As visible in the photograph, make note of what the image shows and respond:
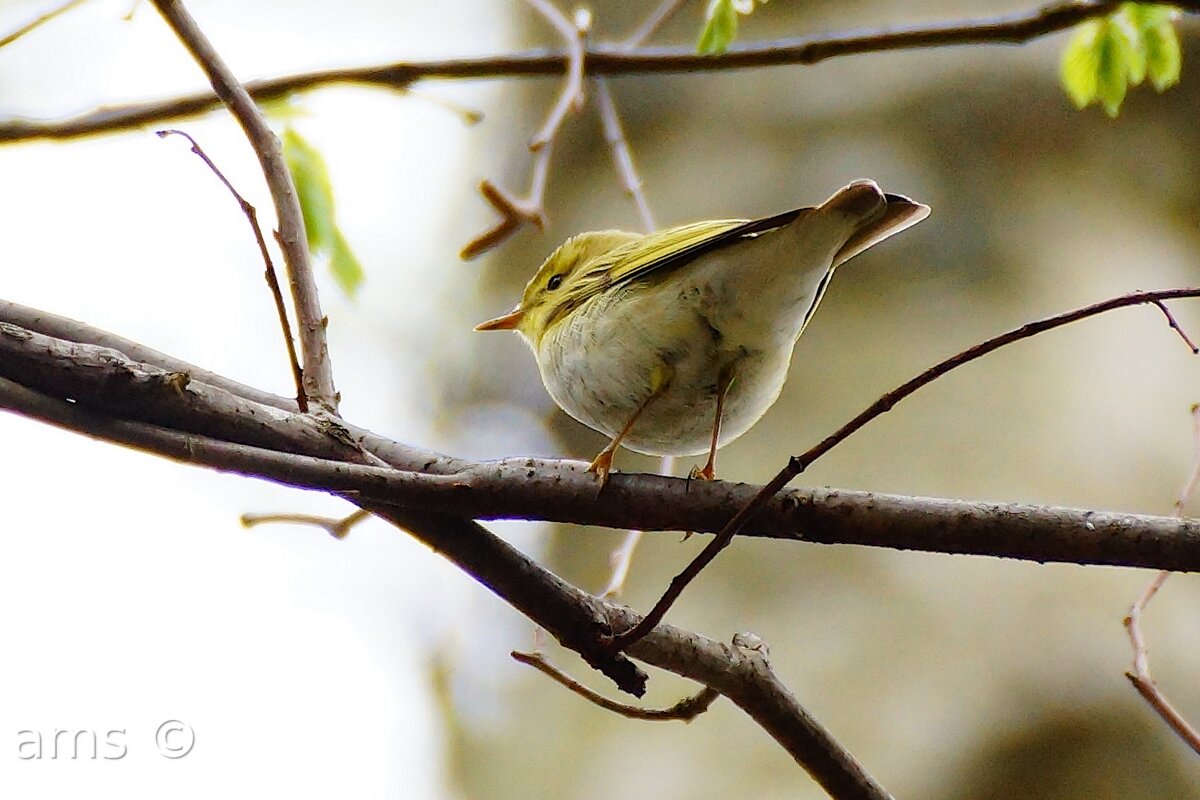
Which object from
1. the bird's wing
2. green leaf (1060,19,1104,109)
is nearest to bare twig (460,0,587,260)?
the bird's wing

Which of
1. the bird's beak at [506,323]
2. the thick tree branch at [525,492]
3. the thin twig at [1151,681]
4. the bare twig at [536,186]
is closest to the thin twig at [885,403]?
the thick tree branch at [525,492]

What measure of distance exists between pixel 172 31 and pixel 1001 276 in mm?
3942

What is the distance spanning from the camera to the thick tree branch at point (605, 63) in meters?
1.49

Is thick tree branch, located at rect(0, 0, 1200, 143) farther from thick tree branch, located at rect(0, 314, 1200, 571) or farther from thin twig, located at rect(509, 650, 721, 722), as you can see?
thin twig, located at rect(509, 650, 721, 722)

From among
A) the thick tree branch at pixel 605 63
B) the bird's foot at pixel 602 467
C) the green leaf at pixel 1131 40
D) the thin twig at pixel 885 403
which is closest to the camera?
the thin twig at pixel 885 403

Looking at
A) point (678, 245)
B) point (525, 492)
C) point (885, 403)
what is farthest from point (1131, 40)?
point (525, 492)

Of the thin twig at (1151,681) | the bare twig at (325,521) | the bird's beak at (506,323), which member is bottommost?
the thin twig at (1151,681)

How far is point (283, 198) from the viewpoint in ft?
4.68

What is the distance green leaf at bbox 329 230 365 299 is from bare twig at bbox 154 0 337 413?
327 mm

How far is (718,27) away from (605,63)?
1.12 feet

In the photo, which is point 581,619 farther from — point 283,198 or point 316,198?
point 316,198

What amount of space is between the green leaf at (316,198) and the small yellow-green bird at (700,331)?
45 centimetres

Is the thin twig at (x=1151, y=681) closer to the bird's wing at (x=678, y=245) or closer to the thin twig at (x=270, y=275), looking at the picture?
the bird's wing at (x=678, y=245)

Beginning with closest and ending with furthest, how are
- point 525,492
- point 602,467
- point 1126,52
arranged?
1. point 525,492
2. point 602,467
3. point 1126,52
